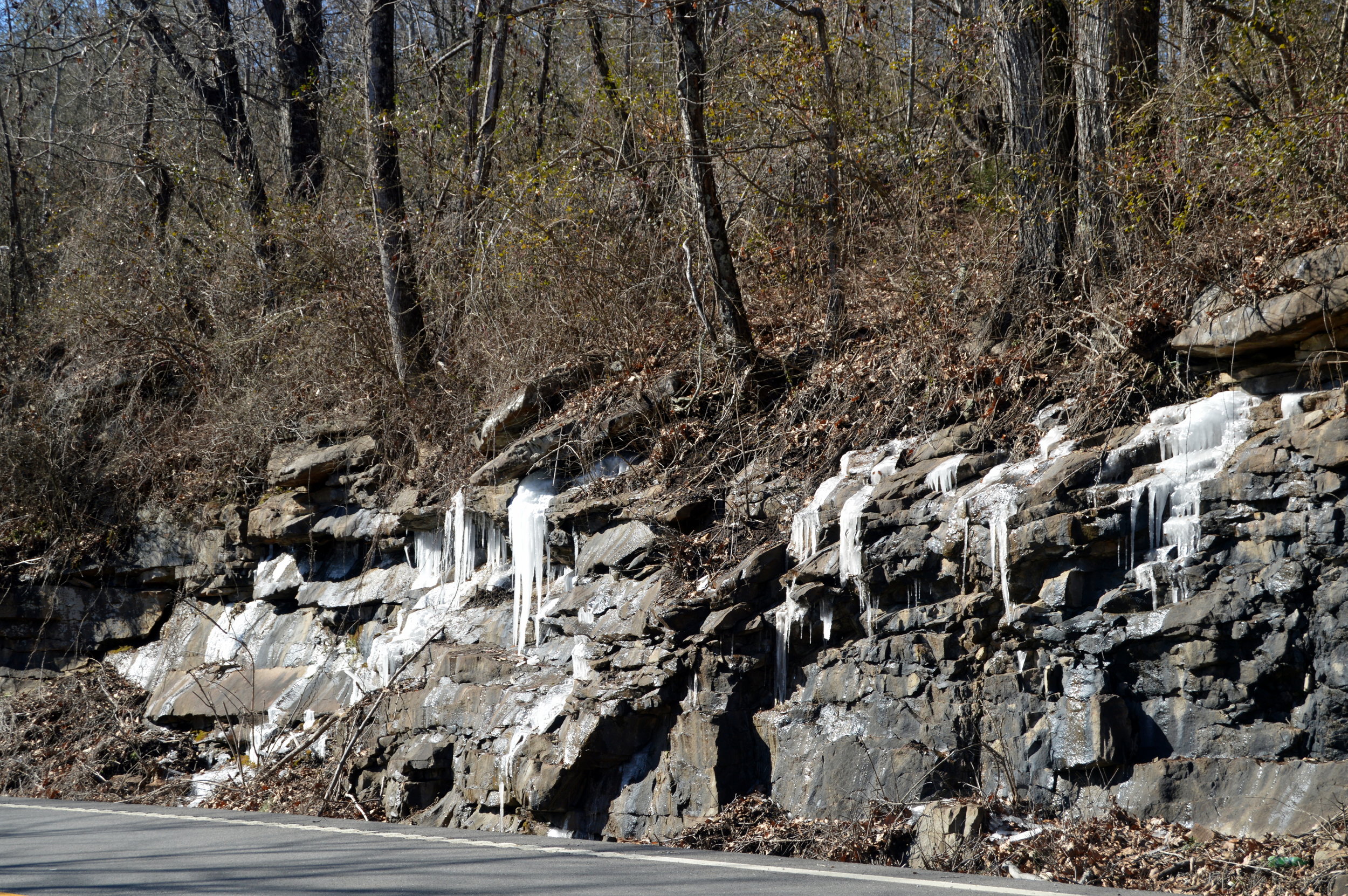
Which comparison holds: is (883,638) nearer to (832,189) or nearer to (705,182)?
(705,182)

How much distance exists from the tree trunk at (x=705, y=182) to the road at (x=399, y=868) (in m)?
5.59

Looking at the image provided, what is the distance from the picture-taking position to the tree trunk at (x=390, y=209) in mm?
14047

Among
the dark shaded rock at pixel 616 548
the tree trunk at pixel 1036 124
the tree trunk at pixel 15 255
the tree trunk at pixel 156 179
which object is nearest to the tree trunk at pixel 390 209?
the dark shaded rock at pixel 616 548

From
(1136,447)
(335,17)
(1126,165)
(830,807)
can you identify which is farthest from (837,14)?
(335,17)

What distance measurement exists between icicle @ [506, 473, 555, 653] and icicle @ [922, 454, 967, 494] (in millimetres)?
3987

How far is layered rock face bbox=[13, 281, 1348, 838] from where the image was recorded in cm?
673

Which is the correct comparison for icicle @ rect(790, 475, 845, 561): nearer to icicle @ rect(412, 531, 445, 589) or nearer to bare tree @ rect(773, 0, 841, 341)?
bare tree @ rect(773, 0, 841, 341)

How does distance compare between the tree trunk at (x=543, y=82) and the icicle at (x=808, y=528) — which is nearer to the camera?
the icicle at (x=808, y=528)

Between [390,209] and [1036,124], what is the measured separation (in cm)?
836

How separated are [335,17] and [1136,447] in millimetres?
18412

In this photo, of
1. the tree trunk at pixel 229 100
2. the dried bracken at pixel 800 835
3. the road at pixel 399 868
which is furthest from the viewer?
the tree trunk at pixel 229 100

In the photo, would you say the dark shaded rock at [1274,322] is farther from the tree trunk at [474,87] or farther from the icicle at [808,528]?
the tree trunk at [474,87]

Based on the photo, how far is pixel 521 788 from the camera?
28.1ft

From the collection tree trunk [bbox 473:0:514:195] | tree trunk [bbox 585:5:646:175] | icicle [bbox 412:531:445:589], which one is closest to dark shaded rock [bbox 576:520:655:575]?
icicle [bbox 412:531:445:589]
